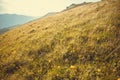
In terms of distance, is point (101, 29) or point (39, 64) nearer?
point (39, 64)

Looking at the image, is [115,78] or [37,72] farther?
[37,72]

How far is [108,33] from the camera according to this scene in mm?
13094

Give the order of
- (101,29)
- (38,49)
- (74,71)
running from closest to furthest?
(74,71), (101,29), (38,49)

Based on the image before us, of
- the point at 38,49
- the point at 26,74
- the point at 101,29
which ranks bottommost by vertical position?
the point at 26,74

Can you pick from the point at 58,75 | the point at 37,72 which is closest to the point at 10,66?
the point at 37,72

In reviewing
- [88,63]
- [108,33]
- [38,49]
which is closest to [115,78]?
[88,63]

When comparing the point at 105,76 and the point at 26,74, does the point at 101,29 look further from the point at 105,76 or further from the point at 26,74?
the point at 26,74

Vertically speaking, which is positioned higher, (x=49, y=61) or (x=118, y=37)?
(x=118, y=37)

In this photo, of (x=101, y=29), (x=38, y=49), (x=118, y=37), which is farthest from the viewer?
(x=38, y=49)

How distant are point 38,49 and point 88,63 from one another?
248 inches

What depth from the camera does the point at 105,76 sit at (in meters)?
9.27

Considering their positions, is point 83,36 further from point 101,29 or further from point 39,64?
point 39,64

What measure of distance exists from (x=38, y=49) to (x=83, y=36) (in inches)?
191

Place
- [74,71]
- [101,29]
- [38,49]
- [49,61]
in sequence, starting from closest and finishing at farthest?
[74,71] < [49,61] < [101,29] < [38,49]
